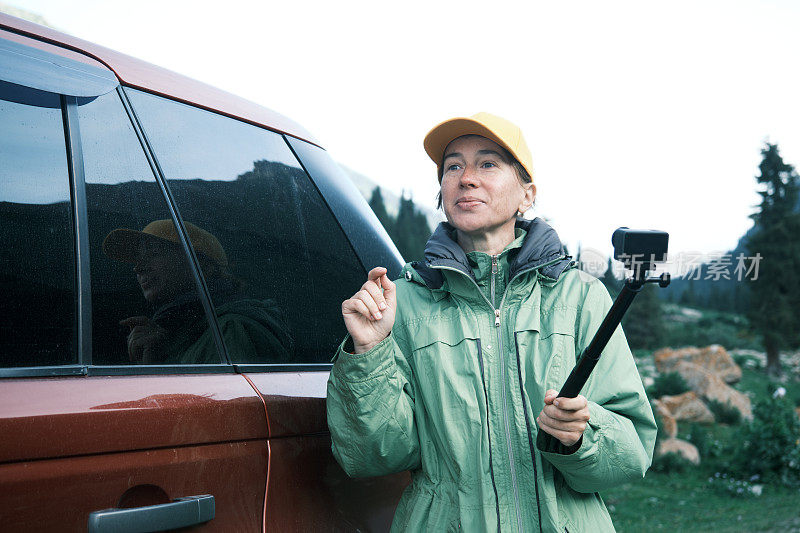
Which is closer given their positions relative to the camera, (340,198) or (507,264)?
(507,264)

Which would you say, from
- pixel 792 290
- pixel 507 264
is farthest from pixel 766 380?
pixel 507 264

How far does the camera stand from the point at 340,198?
204 centimetres

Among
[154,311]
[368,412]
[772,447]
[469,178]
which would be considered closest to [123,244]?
[154,311]

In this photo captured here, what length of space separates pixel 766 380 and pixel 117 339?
1041 inches

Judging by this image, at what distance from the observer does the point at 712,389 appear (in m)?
16.2

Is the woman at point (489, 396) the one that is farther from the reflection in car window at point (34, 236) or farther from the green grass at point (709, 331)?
the green grass at point (709, 331)

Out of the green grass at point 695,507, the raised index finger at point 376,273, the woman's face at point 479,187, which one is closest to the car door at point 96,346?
the raised index finger at point 376,273

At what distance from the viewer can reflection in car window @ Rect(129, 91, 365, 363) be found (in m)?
1.58

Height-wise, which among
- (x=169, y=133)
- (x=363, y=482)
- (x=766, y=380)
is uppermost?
(x=169, y=133)

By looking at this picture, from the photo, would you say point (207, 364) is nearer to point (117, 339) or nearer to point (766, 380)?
point (117, 339)

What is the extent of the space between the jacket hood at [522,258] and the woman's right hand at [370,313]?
19cm

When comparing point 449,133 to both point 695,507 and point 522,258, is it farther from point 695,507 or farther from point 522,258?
point 695,507

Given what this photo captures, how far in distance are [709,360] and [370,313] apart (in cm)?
2136
